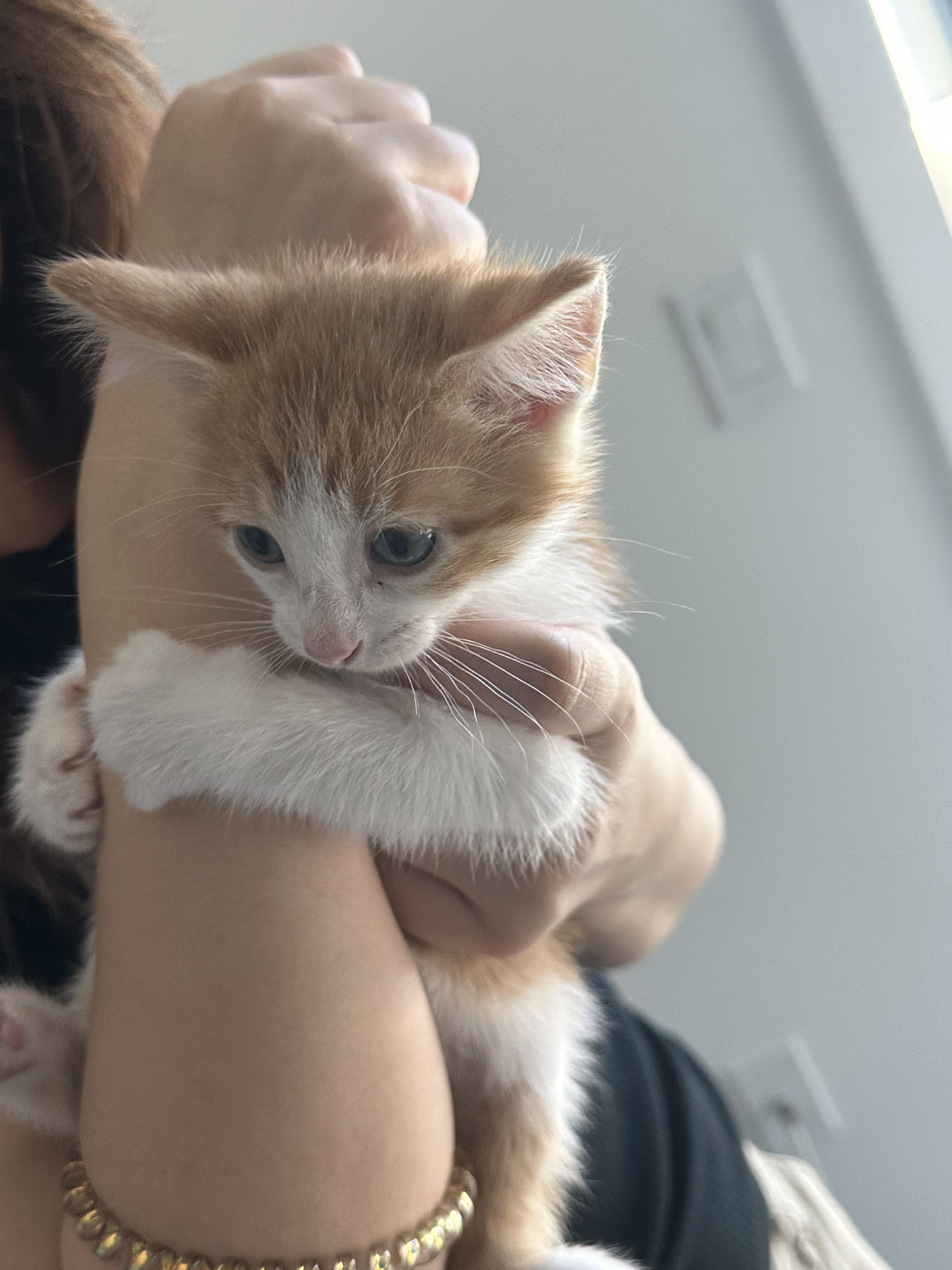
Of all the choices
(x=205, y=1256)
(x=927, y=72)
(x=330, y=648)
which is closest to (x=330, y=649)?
(x=330, y=648)

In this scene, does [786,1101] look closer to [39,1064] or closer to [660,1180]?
[660,1180]

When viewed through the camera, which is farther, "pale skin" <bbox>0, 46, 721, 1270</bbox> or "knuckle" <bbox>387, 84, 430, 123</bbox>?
"knuckle" <bbox>387, 84, 430, 123</bbox>

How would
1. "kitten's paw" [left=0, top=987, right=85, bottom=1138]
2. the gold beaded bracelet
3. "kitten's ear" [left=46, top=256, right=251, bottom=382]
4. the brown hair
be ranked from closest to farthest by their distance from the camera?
the gold beaded bracelet → "kitten's ear" [left=46, top=256, right=251, bottom=382] → "kitten's paw" [left=0, top=987, right=85, bottom=1138] → the brown hair

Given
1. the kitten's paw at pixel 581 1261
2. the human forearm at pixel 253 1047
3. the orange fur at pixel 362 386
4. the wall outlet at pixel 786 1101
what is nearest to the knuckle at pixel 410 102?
the orange fur at pixel 362 386

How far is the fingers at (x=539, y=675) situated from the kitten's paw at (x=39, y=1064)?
0.47 meters

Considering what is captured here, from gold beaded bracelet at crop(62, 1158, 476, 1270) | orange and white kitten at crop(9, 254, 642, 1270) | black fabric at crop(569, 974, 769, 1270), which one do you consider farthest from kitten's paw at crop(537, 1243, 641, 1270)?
gold beaded bracelet at crop(62, 1158, 476, 1270)

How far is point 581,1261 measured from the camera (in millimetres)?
840

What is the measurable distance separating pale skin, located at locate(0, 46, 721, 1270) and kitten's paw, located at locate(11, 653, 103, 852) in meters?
0.10

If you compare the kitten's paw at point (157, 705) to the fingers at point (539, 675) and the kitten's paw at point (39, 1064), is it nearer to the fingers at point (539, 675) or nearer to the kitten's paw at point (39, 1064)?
the fingers at point (539, 675)

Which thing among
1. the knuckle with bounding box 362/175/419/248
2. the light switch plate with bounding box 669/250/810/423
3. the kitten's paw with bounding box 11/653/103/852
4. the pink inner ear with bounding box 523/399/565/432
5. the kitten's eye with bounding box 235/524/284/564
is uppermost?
the knuckle with bounding box 362/175/419/248

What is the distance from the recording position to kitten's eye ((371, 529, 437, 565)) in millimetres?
723

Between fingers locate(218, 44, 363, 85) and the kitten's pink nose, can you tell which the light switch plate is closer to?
fingers locate(218, 44, 363, 85)

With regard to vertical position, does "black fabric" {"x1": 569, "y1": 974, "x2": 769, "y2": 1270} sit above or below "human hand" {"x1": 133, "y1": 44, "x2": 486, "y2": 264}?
below

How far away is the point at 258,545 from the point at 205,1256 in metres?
0.52
